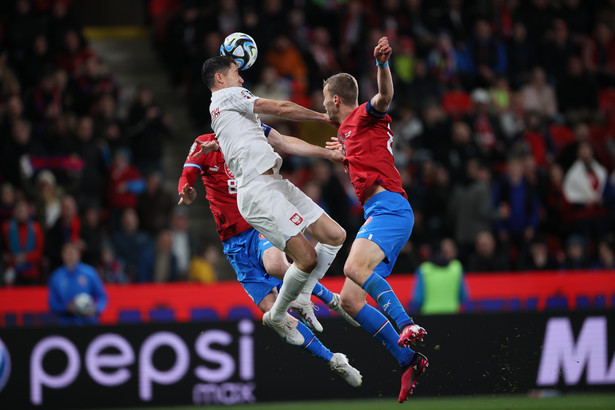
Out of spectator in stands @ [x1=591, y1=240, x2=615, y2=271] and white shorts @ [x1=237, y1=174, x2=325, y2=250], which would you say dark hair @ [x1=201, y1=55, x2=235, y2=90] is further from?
spectator in stands @ [x1=591, y1=240, x2=615, y2=271]

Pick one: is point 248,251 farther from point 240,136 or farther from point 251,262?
point 240,136

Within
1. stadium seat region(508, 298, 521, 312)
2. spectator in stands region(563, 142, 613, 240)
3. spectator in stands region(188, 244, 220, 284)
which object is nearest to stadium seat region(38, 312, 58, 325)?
spectator in stands region(188, 244, 220, 284)

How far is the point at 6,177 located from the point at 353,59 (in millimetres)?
6858

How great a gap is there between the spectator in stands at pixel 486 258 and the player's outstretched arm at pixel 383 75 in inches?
281

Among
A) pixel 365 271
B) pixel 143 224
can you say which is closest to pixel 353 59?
pixel 143 224

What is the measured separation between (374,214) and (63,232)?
6.95 metres

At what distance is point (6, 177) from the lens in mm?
15055

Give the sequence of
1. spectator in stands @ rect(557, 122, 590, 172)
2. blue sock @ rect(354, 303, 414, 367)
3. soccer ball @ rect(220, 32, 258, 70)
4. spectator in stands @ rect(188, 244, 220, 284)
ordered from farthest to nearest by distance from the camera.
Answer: spectator in stands @ rect(557, 122, 590, 172), spectator in stands @ rect(188, 244, 220, 284), soccer ball @ rect(220, 32, 258, 70), blue sock @ rect(354, 303, 414, 367)

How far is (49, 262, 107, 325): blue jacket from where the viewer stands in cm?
1370

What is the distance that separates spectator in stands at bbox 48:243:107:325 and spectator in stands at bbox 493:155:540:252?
6.70 m

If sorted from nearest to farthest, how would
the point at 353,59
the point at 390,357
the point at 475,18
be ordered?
the point at 390,357 → the point at 353,59 → the point at 475,18

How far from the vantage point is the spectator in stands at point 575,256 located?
647 inches

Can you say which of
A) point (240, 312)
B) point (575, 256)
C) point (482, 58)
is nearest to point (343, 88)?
point (240, 312)

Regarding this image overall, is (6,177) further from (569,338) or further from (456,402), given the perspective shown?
(569,338)
